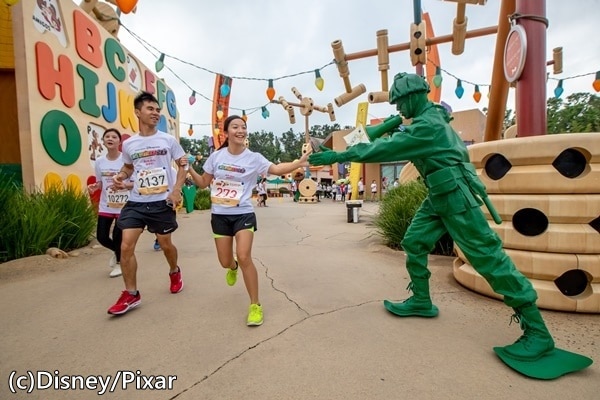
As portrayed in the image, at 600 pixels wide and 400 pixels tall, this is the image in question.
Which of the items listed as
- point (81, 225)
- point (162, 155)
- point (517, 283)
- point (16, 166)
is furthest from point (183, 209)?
point (517, 283)

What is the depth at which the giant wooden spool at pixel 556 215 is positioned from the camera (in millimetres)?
2496

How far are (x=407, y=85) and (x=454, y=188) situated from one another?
80 centimetres

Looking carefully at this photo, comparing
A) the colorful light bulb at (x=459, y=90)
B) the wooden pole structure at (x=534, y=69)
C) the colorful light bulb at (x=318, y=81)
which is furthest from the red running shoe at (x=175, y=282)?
the colorful light bulb at (x=459, y=90)

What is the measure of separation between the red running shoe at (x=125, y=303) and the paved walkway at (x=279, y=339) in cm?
6

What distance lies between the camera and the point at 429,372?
5.95 feet

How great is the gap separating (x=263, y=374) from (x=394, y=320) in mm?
1177

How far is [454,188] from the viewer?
2.09 metres

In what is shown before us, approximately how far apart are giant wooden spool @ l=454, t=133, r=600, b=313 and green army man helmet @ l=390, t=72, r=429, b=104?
3.51 ft

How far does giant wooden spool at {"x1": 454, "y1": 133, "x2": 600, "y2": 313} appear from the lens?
8.19 feet

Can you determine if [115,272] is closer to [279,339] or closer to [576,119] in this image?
[279,339]

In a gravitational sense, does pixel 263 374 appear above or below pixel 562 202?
below

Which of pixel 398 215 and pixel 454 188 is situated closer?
pixel 454 188

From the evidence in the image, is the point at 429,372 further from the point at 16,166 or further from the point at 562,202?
the point at 16,166

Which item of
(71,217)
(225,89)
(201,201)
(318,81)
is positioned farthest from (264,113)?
(71,217)
